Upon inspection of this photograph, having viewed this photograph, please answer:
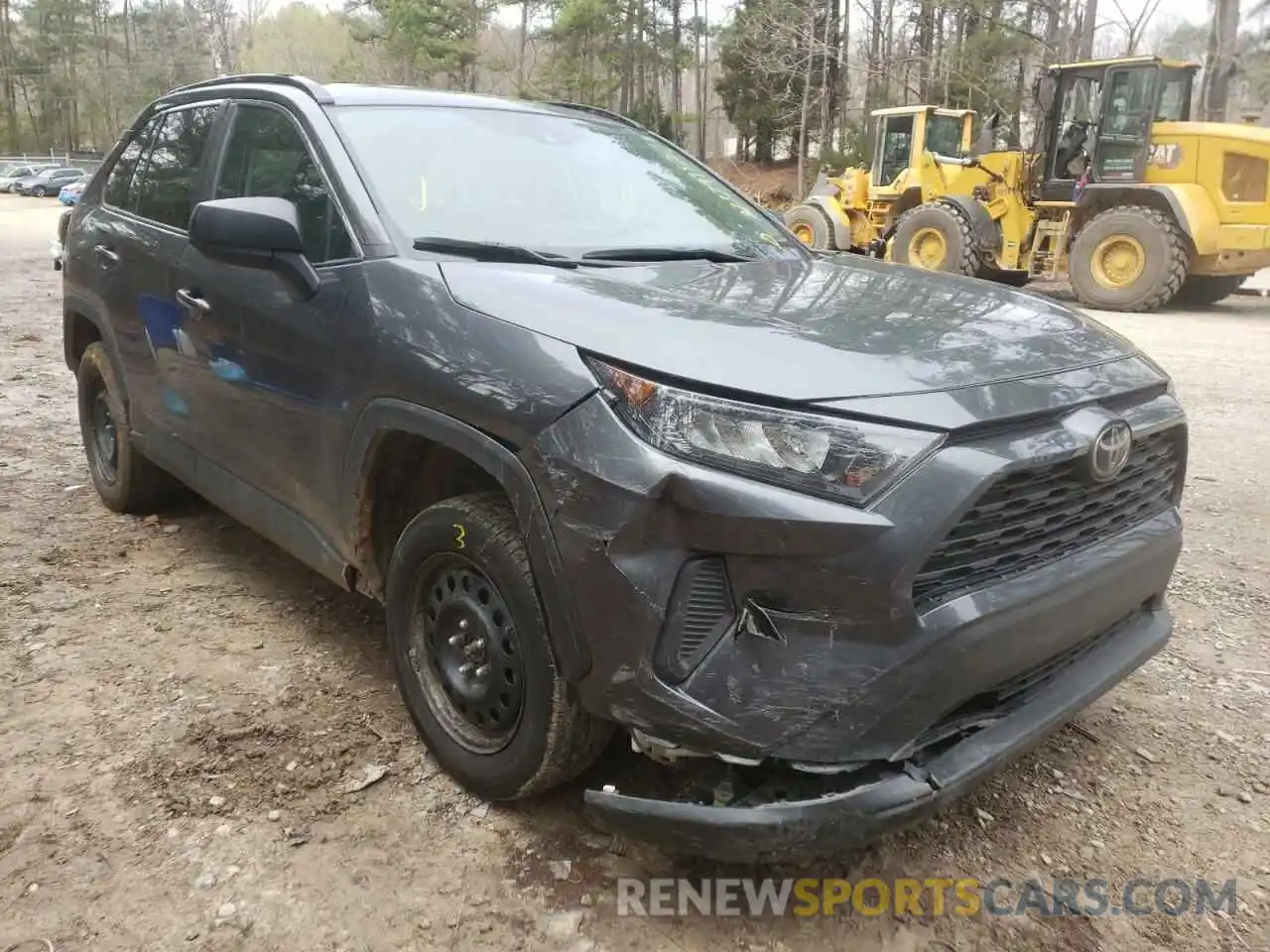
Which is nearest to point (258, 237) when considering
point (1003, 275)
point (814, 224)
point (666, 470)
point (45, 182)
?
point (666, 470)

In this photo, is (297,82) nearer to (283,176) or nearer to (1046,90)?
(283,176)

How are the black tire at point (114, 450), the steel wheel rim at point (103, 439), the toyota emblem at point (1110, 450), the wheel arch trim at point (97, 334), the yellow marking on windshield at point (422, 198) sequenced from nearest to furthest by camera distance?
the toyota emblem at point (1110, 450) < the yellow marking on windshield at point (422, 198) < the wheel arch trim at point (97, 334) < the black tire at point (114, 450) < the steel wheel rim at point (103, 439)

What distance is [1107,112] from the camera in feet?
39.6

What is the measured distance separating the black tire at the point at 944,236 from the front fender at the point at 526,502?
36.8 feet

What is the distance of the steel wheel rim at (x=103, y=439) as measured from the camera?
4484 mm

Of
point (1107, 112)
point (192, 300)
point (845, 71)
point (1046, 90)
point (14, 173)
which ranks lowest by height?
point (192, 300)

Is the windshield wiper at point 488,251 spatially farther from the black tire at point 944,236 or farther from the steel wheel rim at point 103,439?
the black tire at point 944,236

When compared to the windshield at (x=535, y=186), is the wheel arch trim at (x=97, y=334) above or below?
below

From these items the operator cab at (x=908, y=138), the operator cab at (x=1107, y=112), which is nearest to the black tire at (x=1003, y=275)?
the operator cab at (x=1107, y=112)

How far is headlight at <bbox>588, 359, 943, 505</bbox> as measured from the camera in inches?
72.0

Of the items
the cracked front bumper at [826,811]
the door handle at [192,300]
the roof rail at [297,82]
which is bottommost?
the cracked front bumper at [826,811]

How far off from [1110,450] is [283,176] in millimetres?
2468

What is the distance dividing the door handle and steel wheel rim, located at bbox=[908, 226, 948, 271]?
11.2 m

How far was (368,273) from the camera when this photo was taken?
2.56 metres
